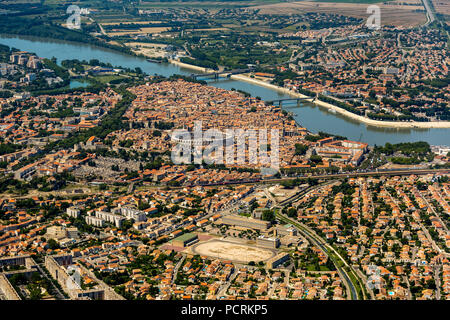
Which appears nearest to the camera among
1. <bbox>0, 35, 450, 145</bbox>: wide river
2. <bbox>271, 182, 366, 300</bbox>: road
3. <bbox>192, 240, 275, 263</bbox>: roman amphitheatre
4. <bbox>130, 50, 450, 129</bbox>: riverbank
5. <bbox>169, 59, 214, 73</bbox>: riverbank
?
<bbox>271, 182, 366, 300</bbox>: road

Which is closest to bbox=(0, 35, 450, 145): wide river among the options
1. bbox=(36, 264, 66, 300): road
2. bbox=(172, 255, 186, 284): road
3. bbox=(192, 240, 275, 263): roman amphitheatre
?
bbox=(192, 240, 275, 263): roman amphitheatre

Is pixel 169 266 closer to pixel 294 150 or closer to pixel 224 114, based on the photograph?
pixel 294 150

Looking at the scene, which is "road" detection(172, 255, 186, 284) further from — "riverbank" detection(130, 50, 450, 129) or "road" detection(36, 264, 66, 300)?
"riverbank" detection(130, 50, 450, 129)

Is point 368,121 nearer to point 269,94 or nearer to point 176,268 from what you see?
point 269,94

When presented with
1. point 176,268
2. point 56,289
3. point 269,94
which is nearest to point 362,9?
point 269,94

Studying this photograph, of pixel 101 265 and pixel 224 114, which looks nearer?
pixel 101 265

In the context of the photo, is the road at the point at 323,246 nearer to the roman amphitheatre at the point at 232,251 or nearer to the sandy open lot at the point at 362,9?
the roman amphitheatre at the point at 232,251

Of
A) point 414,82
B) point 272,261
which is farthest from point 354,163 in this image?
point 414,82

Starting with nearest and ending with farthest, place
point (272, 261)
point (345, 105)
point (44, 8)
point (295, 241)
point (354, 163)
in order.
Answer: point (272, 261), point (295, 241), point (354, 163), point (345, 105), point (44, 8)
